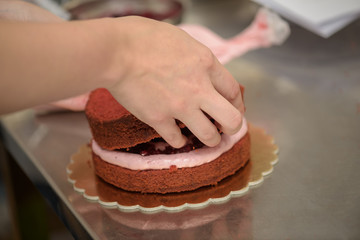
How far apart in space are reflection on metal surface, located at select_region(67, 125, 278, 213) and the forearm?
0.38 metres

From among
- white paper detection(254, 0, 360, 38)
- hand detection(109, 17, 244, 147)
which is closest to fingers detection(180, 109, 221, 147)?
hand detection(109, 17, 244, 147)

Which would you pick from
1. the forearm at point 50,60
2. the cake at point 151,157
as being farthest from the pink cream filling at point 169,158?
the forearm at point 50,60

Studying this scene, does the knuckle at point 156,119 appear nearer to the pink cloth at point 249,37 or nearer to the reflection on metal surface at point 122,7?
the pink cloth at point 249,37

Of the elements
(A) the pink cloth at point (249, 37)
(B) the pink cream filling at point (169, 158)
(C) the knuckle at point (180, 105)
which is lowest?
(A) the pink cloth at point (249, 37)

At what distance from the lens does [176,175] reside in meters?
1.11

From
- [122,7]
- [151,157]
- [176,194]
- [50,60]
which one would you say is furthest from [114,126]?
[122,7]

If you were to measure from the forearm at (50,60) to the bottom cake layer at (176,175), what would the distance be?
0.36 meters

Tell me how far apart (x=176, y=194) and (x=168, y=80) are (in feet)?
1.18

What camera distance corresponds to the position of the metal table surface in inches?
39.3

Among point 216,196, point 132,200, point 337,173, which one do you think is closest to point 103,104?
point 132,200

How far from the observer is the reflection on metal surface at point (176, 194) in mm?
1083

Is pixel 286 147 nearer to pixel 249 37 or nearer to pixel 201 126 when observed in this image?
pixel 201 126

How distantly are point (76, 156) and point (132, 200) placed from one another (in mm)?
297

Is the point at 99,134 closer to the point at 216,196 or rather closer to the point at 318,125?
the point at 216,196
